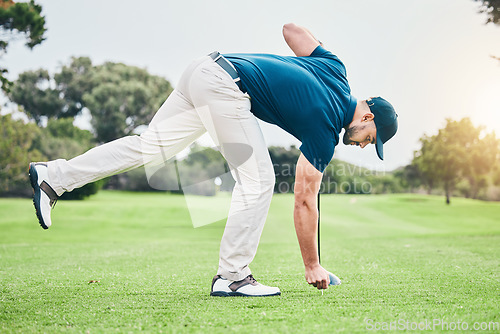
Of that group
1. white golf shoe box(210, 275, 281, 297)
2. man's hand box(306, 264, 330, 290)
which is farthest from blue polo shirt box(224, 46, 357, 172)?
white golf shoe box(210, 275, 281, 297)

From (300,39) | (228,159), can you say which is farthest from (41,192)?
(300,39)

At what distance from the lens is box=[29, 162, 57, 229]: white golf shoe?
9.07 feet

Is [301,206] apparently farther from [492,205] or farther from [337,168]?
[492,205]

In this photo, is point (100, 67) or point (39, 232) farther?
point (100, 67)

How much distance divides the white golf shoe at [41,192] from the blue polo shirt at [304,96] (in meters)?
1.29

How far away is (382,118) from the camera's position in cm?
286

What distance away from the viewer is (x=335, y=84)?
2.84m

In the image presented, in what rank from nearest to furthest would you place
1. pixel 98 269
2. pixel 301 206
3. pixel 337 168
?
pixel 301 206 < pixel 98 269 < pixel 337 168

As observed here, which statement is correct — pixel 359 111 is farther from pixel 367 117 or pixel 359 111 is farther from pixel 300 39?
pixel 300 39

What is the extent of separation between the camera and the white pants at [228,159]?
2758 millimetres

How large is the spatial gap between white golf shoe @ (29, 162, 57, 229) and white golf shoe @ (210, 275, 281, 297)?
1.06 m

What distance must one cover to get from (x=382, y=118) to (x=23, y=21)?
12775 millimetres

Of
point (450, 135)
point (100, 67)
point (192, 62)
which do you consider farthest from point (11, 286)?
point (100, 67)

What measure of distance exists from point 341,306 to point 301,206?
0.57 m
